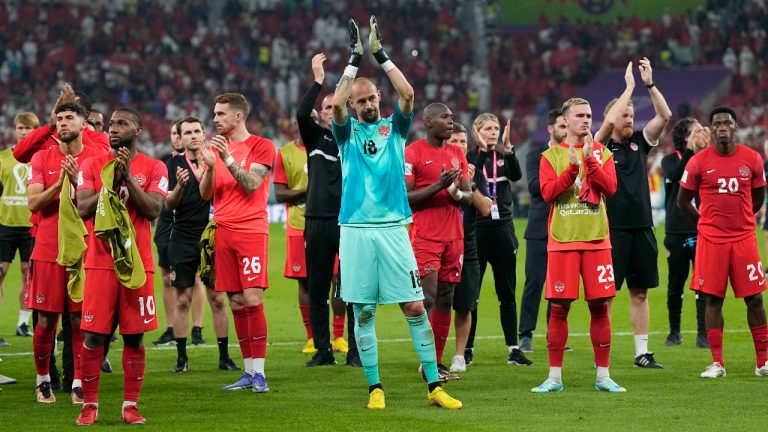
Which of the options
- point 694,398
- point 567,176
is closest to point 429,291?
point 567,176

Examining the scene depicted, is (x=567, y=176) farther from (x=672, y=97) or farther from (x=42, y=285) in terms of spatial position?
(x=672, y=97)

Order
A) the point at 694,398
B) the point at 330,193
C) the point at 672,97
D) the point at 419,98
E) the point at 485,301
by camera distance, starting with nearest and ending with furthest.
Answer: the point at 694,398 → the point at 330,193 → the point at 485,301 → the point at 672,97 → the point at 419,98

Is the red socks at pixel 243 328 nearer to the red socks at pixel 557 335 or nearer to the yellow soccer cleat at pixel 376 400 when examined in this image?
the yellow soccer cleat at pixel 376 400

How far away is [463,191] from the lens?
10.7 m

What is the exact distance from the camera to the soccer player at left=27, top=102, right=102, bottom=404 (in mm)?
9984

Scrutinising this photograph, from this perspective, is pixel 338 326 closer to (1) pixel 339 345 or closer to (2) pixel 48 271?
(1) pixel 339 345

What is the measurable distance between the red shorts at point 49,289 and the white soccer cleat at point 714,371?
535cm

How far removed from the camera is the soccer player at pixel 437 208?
10.7 m

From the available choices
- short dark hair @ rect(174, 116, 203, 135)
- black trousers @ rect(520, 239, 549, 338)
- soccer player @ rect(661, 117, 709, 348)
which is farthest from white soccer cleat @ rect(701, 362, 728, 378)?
short dark hair @ rect(174, 116, 203, 135)

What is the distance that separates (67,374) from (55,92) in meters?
32.7

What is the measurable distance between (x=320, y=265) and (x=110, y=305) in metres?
3.27

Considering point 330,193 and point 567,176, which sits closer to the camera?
point 567,176

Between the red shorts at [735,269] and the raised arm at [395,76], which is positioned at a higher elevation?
the raised arm at [395,76]

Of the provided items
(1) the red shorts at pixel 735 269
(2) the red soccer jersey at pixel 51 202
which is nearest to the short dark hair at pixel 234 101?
(2) the red soccer jersey at pixel 51 202
